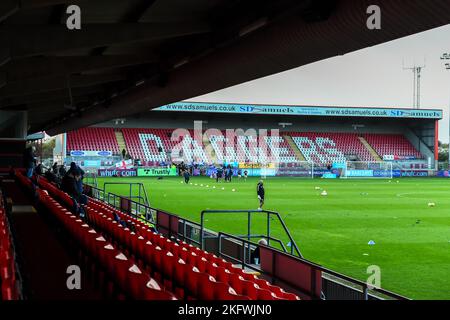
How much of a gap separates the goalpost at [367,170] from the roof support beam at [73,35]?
4984 cm

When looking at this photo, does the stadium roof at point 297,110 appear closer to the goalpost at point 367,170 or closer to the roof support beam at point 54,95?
the goalpost at point 367,170

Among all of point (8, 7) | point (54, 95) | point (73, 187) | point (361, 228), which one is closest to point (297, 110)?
point (361, 228)

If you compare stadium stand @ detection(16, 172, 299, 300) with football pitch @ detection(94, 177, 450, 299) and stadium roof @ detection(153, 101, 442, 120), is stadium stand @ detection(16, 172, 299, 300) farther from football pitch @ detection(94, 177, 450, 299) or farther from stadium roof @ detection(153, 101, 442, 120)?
stadium roof @ detection(153, 101, 442, 120)

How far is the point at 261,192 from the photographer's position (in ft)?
76.2

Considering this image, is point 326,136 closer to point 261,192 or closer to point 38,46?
point 261,192

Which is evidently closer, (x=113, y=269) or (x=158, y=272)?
(x=113, y=269)

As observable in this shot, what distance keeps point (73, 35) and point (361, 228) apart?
12055 millimetres

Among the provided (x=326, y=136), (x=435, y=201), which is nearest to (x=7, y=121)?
(x=435, y=201)

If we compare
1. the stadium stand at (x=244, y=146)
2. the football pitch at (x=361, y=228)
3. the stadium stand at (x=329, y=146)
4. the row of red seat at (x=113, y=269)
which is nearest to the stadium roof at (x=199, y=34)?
the row of red seat at (x=113, y=269)

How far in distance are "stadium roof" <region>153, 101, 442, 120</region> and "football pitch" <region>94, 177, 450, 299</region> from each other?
30.8m

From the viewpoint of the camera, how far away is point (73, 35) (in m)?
9.38

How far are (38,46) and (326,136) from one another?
2522 inches

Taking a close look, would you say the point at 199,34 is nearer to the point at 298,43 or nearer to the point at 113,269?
the point at 298,43
